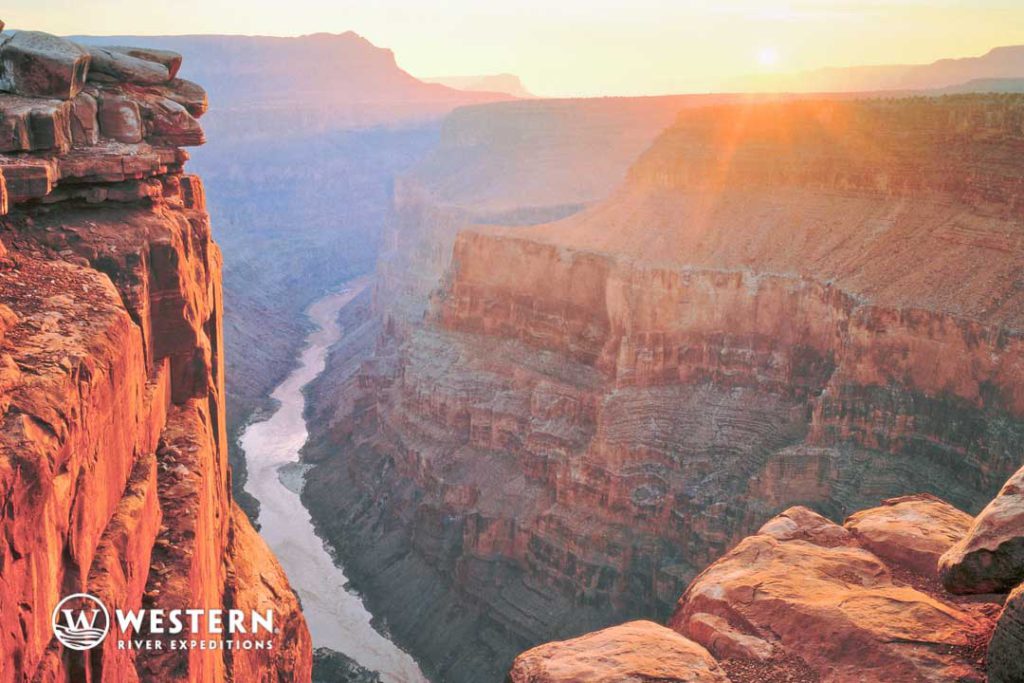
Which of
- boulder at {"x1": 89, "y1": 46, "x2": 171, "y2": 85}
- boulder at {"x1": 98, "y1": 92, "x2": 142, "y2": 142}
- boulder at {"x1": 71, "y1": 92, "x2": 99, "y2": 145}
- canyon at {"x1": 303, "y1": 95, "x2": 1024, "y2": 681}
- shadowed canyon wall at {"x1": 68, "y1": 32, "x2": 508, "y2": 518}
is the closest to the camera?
boulder at {"x1": 71, "y1": 92, "x2": 99, "y2": 145}

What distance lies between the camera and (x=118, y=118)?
64.8ft

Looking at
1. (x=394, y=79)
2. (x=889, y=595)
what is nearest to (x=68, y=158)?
(x=889, y=595)

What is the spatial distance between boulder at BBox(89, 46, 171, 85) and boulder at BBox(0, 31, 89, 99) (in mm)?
2211

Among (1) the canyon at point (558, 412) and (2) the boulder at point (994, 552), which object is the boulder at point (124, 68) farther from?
(2) the boulder at point (994, 552)

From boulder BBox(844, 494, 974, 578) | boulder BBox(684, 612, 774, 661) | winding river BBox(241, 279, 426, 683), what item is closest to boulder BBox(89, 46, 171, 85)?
boulder BBox(684, 612, 774, 661)

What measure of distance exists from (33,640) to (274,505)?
49.4 meters

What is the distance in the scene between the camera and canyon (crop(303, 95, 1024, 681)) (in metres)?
34.6

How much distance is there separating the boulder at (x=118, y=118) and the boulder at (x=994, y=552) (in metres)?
16.8

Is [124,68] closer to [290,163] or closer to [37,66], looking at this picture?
[37,66]

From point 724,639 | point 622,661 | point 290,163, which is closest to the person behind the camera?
point 622,661

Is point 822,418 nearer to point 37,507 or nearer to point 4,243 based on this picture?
point 4,243

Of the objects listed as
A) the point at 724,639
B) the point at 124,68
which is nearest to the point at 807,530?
the point at 724,639

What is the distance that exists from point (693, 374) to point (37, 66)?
2993 centimetres

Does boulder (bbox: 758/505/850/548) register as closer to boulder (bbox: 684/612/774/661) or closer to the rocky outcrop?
boulder (bbox: 684/612/774/661)
